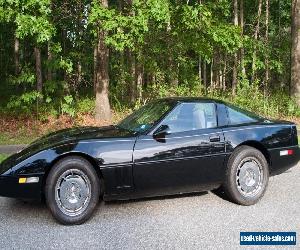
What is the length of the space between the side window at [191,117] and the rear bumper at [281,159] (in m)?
0.99

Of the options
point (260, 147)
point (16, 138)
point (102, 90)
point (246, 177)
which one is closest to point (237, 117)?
point (260, 147)

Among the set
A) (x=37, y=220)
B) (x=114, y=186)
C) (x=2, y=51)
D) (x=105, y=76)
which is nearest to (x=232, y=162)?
(x=114, y=186)

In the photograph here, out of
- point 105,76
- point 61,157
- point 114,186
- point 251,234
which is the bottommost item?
point 251,234

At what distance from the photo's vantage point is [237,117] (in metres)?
5.95

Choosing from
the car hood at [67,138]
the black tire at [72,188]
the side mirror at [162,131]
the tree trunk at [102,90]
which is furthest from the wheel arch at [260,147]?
the tree trunk at [102,90]

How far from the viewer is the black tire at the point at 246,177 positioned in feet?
18.4

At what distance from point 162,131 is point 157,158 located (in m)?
0.34

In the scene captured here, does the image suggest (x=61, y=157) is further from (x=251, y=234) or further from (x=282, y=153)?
(x=282, y=153)

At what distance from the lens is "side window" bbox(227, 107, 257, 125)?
5883 millimetres

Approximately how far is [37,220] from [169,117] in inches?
81.5

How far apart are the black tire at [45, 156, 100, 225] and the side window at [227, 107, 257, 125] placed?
6.88 feet

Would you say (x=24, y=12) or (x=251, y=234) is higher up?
(x=24, y=12)

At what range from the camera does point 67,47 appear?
58.9ft

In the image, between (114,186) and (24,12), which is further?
(24,12)
